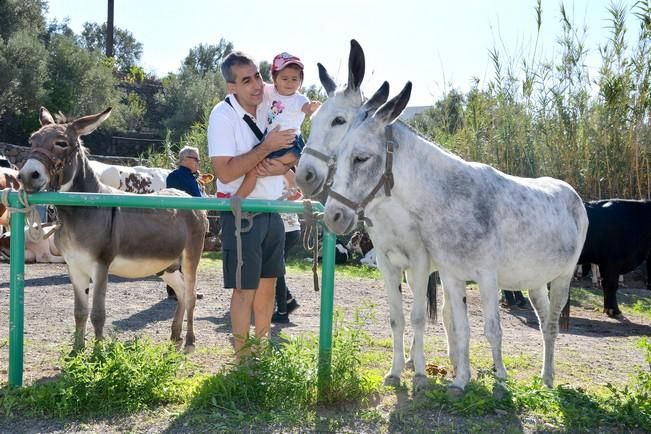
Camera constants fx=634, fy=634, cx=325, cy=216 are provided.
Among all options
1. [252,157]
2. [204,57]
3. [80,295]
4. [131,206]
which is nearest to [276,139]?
[252,157]

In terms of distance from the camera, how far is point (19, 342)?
12.8 feet

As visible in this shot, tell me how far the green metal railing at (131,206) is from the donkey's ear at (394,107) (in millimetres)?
640

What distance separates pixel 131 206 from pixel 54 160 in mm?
973

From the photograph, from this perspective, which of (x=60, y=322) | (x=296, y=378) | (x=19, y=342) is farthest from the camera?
(x=60, y=322)

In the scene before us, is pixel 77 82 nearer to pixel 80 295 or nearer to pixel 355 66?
pixel 80 295

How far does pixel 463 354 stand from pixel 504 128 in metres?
7.55

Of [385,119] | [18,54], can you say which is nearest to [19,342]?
[385,119]

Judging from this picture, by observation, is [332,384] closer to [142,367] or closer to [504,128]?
[142,367]

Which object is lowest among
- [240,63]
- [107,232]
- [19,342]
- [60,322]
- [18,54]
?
[60,322]

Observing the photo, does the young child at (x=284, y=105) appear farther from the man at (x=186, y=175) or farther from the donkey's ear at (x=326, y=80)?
the man at (x=186, y=175)

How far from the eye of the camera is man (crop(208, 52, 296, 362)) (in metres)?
3.91

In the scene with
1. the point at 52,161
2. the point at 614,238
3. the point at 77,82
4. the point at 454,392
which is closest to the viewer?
the point at 454,392

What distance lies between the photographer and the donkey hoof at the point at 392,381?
4.16m

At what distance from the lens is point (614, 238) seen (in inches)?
336
